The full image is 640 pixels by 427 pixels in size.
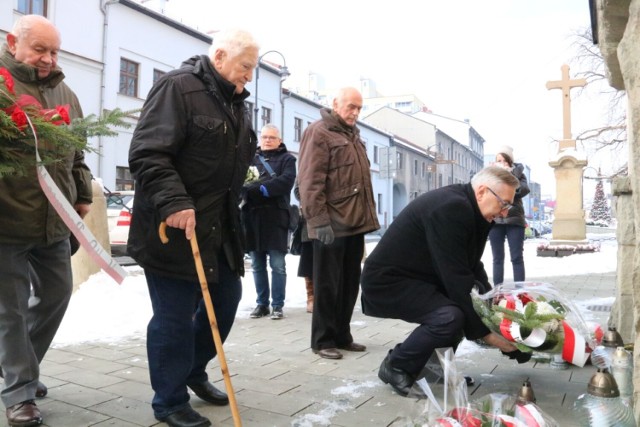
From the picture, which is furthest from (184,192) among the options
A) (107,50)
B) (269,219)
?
(107,50)

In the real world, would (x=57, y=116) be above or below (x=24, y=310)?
above

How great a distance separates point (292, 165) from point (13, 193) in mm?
3238

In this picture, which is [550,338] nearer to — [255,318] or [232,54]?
[232,54]

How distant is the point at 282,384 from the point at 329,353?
0.73 m

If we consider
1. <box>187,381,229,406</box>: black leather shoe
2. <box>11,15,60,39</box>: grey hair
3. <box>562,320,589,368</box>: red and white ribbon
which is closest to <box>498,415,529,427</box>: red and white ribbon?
<box>562,320,589,368</box>: red and white ribbon

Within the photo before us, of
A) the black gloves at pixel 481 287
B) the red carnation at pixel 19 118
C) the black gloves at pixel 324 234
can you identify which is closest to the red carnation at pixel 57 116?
the red carnation at pixel 19 118

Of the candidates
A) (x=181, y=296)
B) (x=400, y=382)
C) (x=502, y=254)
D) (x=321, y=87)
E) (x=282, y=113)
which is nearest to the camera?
(x=181, y=296)

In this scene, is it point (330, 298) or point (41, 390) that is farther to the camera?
point (330, 298)

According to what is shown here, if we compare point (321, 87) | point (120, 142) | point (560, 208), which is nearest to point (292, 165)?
point (560, 208)

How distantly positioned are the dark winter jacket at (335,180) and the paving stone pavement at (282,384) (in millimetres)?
1011

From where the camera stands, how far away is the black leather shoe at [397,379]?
3307 mm

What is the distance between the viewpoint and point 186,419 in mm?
2734

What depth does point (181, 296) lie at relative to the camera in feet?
9.09

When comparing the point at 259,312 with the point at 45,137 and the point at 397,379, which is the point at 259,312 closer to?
the point at 397,379
